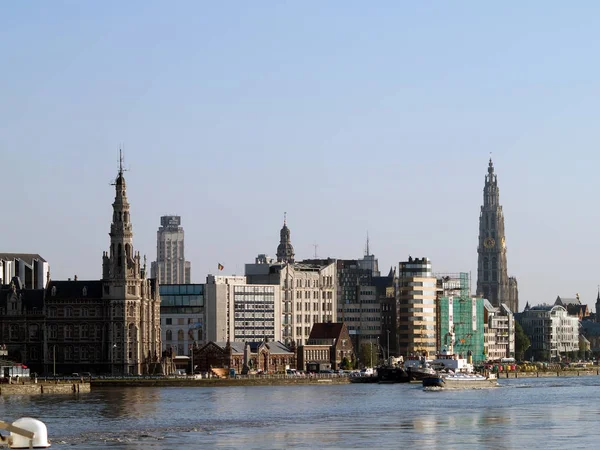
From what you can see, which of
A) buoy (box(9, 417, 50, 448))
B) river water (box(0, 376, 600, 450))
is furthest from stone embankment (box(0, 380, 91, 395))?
buoy (box(9, 417, 50, 448))

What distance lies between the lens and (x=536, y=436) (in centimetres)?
9600

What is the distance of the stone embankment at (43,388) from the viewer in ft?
557

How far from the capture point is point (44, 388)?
569 ft

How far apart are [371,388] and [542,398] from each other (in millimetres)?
36587

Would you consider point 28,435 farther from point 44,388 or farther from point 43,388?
point 44,388

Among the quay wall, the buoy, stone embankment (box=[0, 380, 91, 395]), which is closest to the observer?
the buoy

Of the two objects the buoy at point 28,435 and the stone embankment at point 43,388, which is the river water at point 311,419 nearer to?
the stone embankment at point 43,388

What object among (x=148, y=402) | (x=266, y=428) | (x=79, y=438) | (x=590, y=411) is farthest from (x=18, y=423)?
(x=148, y=402)

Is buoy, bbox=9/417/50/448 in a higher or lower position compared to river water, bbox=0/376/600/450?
higher

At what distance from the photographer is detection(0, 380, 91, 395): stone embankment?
170 metres

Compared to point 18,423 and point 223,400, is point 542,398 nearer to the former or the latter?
point 223,400

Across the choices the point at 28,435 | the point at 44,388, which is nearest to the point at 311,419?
the point at 44,388

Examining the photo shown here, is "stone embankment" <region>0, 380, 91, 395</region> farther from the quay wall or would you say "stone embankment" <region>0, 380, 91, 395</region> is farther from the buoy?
the buoy

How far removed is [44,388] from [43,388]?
10.4 inches
